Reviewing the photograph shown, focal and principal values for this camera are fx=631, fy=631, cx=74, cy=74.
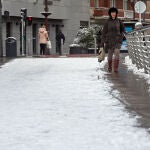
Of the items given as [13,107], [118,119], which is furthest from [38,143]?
[13,107]

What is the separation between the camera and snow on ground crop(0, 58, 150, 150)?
604 cm

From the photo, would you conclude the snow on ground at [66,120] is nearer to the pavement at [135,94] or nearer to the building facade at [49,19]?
the pavement at [135,94]

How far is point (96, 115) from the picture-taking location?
26.2 feet

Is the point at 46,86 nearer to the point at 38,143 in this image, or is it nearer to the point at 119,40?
the point at 119,40

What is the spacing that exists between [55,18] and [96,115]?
49.6 metres

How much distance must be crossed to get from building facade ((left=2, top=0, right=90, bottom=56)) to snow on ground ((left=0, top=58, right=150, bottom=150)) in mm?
36624

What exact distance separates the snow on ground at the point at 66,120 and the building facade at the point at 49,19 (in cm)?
3662

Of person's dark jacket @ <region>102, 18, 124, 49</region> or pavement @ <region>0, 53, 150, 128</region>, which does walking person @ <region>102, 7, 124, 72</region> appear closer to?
person's dark jacket @ <region>102, 18, 124, 49</region>

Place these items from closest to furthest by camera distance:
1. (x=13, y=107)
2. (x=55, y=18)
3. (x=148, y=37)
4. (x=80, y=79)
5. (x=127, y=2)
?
(x=13, y=107), (x=80, y=79), (x=148, y=37), (x=55, y=18), (x=127, y=2)

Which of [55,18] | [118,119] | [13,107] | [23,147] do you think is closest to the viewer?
[23,147]

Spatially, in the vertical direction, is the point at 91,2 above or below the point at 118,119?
above

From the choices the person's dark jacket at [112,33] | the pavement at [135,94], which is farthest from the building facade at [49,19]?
the pavement at [135,94]

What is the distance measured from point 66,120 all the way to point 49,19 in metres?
49.8

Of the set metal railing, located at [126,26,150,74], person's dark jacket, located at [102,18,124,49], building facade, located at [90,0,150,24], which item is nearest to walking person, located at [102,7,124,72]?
person's dark jacket, located at [102,18,124,49]
